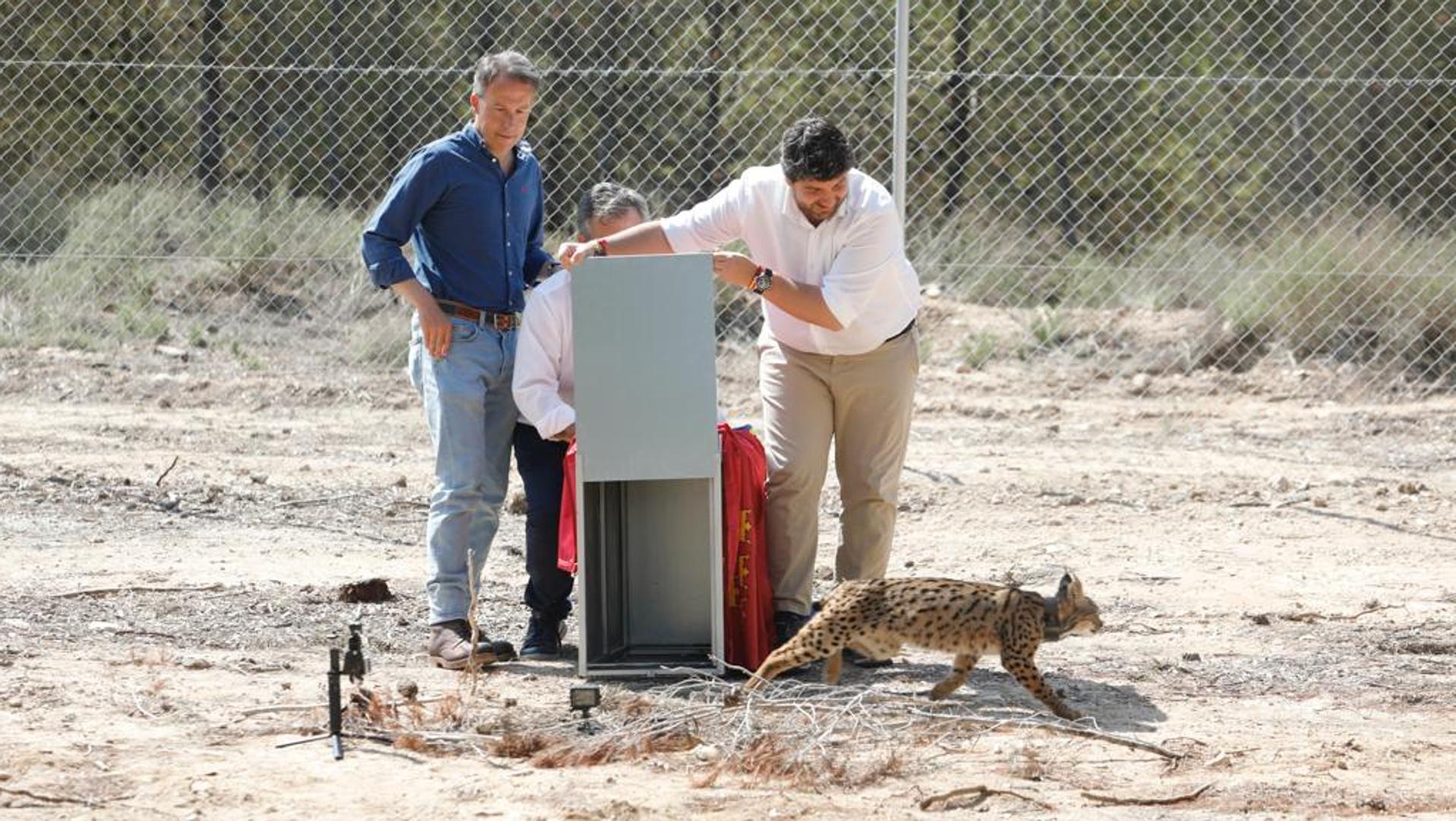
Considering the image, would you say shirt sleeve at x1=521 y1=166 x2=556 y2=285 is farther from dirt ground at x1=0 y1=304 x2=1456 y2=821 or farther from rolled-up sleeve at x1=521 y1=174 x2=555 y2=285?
dirt ground at x1=0 y1=304 x2=1456 y2=821

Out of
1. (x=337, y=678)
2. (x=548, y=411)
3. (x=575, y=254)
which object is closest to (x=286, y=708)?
(x=337, y=678)

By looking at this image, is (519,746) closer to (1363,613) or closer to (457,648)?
(457,648)

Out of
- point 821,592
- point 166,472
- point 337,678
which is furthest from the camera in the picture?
point 166,472

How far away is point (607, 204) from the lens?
6.18 metres

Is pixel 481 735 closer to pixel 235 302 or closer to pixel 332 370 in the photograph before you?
pixel 332 370

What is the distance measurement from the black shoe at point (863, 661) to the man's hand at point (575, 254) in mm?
1599

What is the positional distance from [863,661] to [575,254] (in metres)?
1.72

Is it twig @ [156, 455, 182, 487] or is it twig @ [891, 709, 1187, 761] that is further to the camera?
twig @ [156, 455, 182, 487]

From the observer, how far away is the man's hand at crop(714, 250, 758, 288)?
5680mm

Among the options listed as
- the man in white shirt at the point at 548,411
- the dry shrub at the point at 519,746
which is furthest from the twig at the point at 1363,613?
the dry shrub at the point at 519,746

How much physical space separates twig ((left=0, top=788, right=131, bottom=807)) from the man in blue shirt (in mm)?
1536

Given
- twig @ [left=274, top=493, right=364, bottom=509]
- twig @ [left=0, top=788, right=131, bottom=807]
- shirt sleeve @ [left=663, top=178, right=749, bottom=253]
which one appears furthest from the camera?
twig @ [left=274, top=493, right=364, bottom=509]

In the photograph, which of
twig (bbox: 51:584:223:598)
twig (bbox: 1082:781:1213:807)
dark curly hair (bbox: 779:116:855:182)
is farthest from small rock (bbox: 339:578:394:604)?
twig (bbox: 1082:781:1213:807)

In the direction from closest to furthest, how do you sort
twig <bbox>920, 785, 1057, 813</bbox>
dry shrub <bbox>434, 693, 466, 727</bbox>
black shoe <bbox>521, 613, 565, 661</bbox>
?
twig <bbox>920, 785, 1057, 813</bbox> < dry shrub <bbox>434, 693, 466, 727</bbox> < black shoe <bbox>521, 613, 565, 661</bbox>
